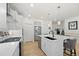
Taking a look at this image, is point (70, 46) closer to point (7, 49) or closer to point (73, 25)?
point (73, 25)

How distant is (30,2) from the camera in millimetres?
1635

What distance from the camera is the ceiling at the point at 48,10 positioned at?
1.59 metres

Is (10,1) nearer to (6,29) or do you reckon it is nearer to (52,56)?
(6,29)

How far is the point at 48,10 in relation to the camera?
1.69 m

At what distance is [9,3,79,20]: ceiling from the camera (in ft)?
5.22

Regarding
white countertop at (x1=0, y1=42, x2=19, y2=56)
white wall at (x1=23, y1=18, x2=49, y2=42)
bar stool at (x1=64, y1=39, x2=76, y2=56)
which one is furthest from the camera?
bar stool at (x1=64, y1=39, x2=76, y2=56)

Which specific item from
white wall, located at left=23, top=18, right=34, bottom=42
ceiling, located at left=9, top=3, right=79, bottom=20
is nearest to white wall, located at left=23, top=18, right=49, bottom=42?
white wall, located at left=23, top=18, right=34, bottom=42

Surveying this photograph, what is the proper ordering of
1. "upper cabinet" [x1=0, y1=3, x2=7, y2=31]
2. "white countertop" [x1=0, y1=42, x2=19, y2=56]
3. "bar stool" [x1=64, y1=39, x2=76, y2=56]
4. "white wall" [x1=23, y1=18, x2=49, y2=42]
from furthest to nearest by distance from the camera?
1. "bar stool" [x1=64, y1=39, x2=76, y2=56]
2. "white wall" [x1=23, y1=18, x2=49, y2=42]
3. "upper cabinet" [x1=0, y1=3, x2=7, y2=31]
4. "white countertop" [x1=0, y1=42, x2=19, y2=56]

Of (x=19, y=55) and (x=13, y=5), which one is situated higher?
(x=13, y=5)

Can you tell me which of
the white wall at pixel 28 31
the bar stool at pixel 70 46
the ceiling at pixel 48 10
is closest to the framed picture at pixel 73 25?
the ceiling at pixel 48 10

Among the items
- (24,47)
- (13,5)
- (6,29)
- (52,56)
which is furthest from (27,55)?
(13,5)

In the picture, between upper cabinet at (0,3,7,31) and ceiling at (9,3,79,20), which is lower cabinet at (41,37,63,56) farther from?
upper cabinet at (0,3,7,31)

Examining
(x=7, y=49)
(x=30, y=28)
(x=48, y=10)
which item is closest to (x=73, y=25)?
(x=48, y=10)

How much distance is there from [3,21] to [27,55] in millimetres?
808
